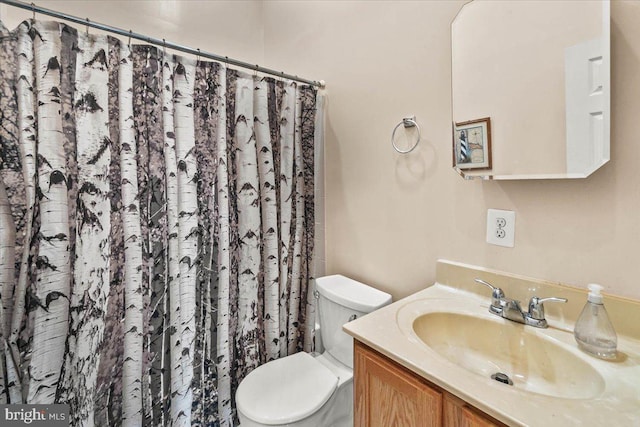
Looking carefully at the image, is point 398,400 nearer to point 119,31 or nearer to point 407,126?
point 407,126

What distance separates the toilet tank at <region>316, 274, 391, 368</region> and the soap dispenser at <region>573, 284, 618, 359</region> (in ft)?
2.27

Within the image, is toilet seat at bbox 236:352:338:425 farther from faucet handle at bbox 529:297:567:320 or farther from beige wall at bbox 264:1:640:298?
faucet handle at bbox 529:297:567:320

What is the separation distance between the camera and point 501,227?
1032 mm

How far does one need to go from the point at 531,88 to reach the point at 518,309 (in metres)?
0.70

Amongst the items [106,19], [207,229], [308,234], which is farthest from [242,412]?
[106,19]

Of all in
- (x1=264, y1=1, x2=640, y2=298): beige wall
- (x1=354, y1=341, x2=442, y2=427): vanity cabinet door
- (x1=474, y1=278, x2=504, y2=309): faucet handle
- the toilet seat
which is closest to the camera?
(x1=354, y1=341, x2=442, y2=427): vanity cabinet door

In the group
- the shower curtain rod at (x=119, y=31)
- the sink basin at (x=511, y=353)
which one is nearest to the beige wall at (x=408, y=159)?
the sink basin at (x=511, y=353)

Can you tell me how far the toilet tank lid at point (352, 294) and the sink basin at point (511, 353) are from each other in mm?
348

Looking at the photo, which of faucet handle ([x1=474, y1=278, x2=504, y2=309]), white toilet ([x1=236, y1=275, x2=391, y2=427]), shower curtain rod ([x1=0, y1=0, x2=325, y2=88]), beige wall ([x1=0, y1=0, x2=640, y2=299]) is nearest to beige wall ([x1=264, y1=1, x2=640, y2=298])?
beige wall ([x1=0, y1=0, x2=640, y2=299])

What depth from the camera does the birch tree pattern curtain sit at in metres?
1.04

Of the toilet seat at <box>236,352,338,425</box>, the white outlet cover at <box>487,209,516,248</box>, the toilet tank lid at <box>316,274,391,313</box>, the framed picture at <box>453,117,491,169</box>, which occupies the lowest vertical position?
the toilet seat at <box>236,352,338,425</box>

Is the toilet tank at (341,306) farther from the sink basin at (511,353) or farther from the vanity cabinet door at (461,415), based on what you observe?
the vanity cabinet door at (461,415)

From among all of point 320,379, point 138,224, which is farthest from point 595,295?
point 138,224

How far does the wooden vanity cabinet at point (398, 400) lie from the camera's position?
0.64m
